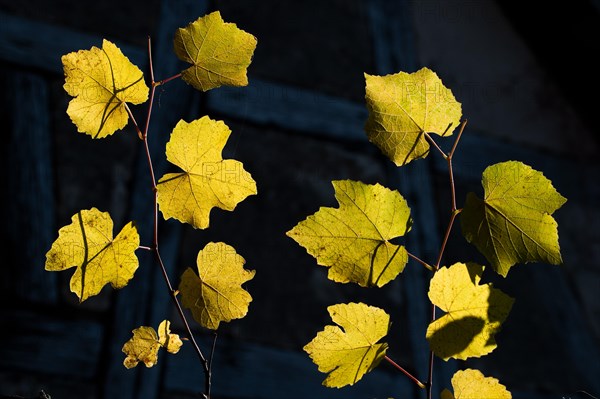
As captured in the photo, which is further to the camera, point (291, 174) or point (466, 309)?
point (291, 174)

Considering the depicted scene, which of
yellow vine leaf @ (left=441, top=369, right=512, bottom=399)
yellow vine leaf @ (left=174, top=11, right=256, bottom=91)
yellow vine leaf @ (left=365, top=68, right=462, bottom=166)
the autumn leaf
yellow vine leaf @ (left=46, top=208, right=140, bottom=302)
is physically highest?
yellow vine leaf @ (left=174, top=11, right=256, bottom=91)

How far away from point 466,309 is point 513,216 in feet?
0.20

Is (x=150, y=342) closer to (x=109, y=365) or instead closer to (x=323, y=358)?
(x=323, y=358)

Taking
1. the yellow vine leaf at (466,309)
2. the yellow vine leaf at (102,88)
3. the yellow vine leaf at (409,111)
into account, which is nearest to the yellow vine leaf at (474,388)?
the yellow vine leaf at (466,309)

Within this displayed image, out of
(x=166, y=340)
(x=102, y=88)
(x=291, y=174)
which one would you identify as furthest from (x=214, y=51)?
(x=291, y=174)

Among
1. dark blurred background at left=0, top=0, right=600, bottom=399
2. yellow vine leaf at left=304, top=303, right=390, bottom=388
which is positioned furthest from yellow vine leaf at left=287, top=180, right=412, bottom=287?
dark blurred background at left=0, top=0, right=600, bottom=399

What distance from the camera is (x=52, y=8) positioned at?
6.95ft

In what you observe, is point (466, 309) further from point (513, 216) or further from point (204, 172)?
point (204, 172)

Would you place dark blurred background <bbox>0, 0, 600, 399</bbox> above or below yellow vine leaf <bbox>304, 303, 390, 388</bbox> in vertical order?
below

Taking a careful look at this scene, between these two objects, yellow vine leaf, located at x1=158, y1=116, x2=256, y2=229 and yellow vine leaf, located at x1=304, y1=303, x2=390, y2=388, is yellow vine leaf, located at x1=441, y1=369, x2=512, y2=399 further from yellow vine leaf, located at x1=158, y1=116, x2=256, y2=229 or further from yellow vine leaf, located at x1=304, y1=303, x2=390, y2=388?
yellow vine leaf, located at x1=158, y1=116, x2=256, y2=229

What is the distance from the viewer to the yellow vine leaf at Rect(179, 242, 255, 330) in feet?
1.34

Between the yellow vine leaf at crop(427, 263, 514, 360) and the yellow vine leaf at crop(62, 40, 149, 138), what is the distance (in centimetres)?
20

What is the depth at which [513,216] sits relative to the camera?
0.42 m

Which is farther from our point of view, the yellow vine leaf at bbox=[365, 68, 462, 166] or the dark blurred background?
the dark blurred background
